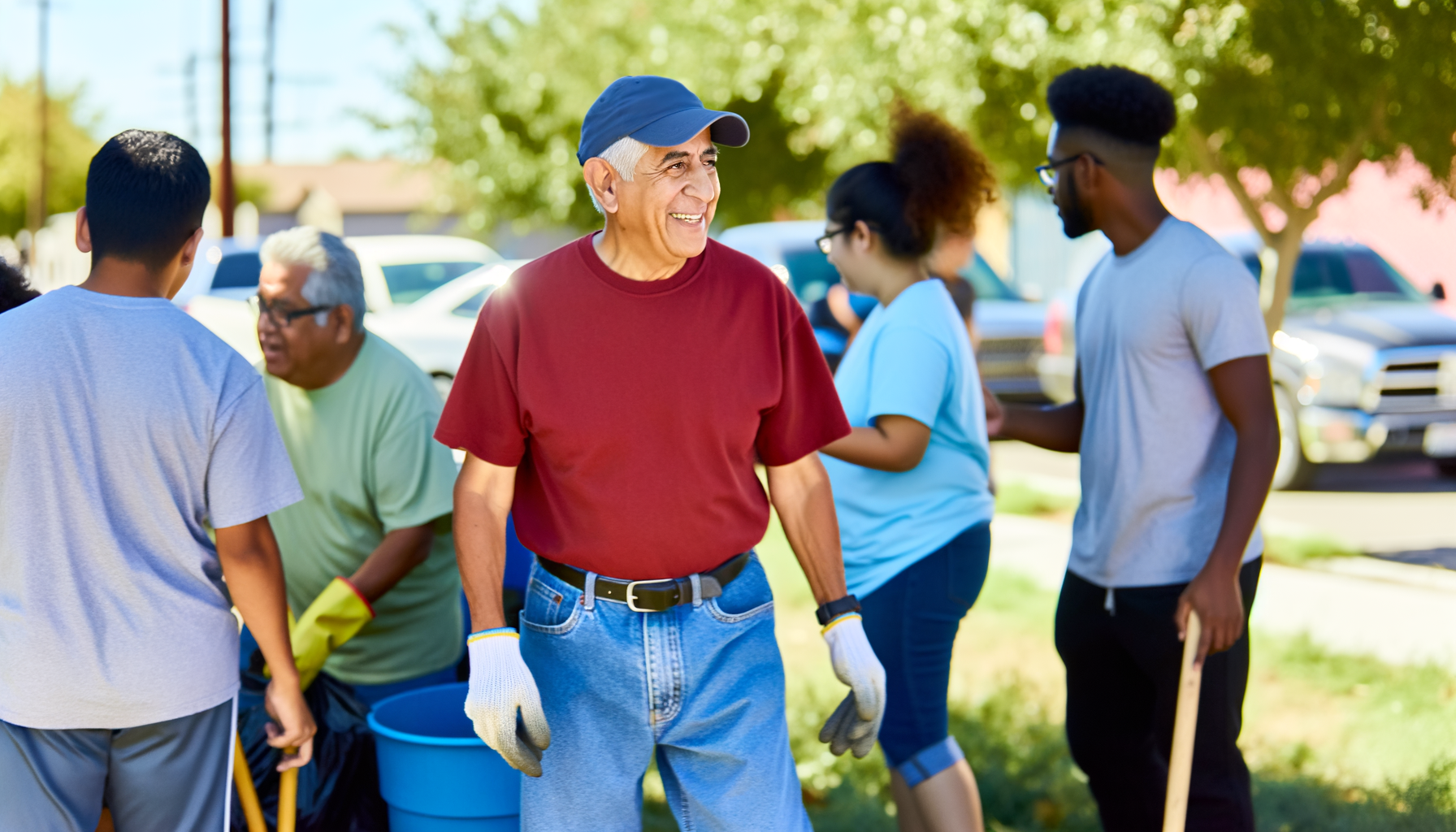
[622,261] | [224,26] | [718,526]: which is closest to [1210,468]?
[718,526]

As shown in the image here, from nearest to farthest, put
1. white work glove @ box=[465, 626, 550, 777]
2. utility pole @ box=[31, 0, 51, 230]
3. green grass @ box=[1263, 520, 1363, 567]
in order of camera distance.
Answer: white work glove @ box=[465, 626, 550, 777], green grass @ box=[1263, 520, 1363, 567], utility pole @ box=[31, 0, 51, 230]

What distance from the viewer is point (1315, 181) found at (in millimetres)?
8484

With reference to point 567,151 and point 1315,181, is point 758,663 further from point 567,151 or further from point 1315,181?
point 567,151

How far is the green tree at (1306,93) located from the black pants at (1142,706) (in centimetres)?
325

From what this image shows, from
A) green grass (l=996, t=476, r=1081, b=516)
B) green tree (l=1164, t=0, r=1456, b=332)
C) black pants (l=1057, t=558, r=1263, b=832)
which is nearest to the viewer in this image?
black pants (l=1057, t=558, r=1263, b=832)

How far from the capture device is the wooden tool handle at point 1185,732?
9.48 feet

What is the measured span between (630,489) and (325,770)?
1.25 meters

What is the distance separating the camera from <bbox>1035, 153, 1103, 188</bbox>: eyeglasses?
10.5ft

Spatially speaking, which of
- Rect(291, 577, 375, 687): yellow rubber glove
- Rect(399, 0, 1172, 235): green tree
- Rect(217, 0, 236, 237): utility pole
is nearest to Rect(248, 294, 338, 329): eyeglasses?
Rect(291, 577, 375, 687): yellow rubber glove

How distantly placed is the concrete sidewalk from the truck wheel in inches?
94.6

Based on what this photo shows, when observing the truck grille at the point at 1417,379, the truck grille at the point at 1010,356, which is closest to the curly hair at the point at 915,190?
the truck grille at the point at 1417,379

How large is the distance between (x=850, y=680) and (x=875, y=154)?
783 cm

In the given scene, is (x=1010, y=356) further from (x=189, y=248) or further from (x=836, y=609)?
(x=189, y=248)

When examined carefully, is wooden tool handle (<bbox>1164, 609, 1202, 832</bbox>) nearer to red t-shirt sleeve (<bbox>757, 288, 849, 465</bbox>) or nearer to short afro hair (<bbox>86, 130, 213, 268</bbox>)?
A: red t-shirt sleeve (<bbox>757, 288, 849, 465</bbox>)
